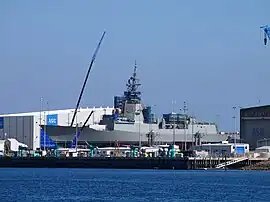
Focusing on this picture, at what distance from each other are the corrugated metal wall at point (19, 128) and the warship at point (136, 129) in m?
3.38

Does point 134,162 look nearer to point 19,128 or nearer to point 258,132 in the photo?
point 258,132

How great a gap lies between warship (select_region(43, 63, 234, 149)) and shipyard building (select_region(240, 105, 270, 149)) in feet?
30.0

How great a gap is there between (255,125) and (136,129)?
21.2 metres

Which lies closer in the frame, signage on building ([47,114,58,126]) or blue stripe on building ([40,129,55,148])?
blue stripe on building ([40,129,55,148])

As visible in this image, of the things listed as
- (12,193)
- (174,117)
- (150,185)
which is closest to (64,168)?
(174,117)

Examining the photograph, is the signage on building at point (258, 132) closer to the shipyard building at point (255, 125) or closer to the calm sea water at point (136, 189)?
the shipyard building at point (255, 125)

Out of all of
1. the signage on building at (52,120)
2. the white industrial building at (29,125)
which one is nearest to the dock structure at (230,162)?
the white industrial building at (29,125)

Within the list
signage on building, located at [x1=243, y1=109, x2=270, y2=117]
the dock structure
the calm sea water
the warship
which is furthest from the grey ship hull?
the calm sea water

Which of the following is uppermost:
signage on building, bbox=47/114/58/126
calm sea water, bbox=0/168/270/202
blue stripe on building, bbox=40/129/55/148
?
signage on building, bbox=47/114/58/126

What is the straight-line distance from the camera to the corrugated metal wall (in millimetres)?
161250

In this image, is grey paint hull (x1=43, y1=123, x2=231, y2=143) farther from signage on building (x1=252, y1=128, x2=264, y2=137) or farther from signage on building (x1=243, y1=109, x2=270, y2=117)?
signage on building (x1=252, y1=128, x2=264, y2=137)

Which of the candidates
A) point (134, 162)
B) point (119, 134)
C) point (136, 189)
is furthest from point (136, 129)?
point (136, 189)

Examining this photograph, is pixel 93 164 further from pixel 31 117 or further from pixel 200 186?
pixel 200 186

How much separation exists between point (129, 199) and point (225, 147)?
7809cm
